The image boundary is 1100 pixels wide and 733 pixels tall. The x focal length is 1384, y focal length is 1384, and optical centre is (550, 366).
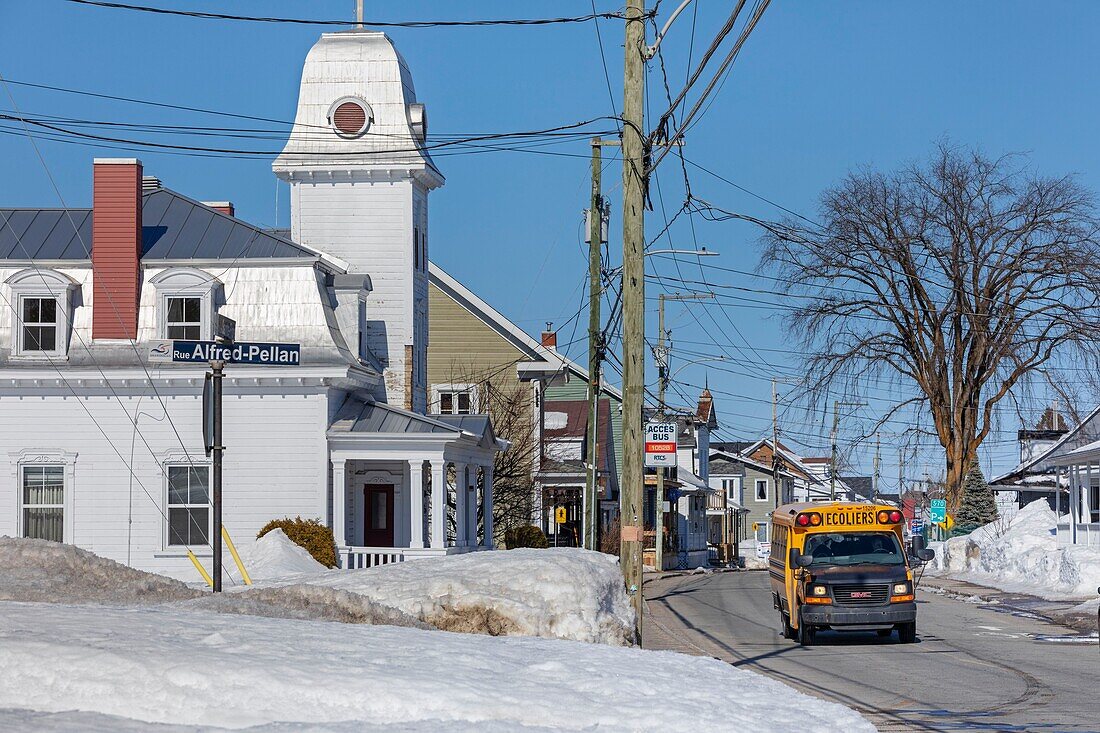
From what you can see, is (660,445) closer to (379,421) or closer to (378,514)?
(378,514)

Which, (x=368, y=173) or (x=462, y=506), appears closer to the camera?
(x=462, y=506)

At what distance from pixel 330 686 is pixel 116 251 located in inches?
1036

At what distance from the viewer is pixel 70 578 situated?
15500mm

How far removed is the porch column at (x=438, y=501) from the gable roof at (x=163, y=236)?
579 cm

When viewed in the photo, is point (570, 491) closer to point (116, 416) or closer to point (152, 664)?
point (116, 416)

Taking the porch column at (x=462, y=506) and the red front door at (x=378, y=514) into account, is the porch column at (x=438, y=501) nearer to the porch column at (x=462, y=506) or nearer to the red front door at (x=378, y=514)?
the porch column at (x=462, y=506)

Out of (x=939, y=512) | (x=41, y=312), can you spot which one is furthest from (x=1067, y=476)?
(x=41, y=312)

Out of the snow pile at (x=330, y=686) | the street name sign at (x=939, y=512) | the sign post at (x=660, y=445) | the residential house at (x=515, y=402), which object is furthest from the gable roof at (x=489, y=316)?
the snow pile at (x=330, y=686)

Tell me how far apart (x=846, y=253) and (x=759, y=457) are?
257 feet

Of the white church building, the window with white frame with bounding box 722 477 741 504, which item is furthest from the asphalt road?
the window with white frame with bounding box 722 477 741 504

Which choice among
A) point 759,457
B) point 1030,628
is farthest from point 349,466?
point 759,457

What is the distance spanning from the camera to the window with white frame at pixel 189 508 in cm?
3125

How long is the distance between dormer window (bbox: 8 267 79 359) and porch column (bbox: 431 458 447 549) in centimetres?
891

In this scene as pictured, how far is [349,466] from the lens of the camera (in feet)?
111
